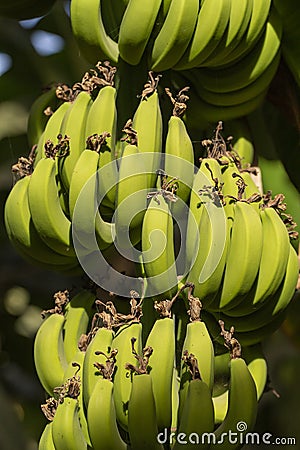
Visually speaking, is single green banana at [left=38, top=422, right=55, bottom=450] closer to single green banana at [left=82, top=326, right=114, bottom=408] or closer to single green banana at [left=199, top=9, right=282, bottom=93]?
single green banana at [left=82, top=326, right=114, bottom=408]

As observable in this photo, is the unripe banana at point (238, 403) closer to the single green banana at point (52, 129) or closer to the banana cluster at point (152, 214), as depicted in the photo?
the banana cluster at point (152, 214)

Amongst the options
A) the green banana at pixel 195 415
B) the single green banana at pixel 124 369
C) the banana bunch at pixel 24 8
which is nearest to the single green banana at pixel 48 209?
the single green banana at pixel 124 369

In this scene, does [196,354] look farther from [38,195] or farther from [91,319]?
[38,195]

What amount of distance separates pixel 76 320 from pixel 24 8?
2.39ft

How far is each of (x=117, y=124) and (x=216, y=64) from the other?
21cm

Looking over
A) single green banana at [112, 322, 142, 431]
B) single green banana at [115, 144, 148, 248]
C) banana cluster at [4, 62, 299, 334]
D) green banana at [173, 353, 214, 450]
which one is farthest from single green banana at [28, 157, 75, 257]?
green banana at [173, 353, 214, 450]

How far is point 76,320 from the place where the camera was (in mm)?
1372

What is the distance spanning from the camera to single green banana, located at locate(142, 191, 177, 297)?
1226mm

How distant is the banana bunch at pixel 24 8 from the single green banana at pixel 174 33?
476mm

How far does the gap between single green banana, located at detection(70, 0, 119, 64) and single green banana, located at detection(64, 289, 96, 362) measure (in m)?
0.42

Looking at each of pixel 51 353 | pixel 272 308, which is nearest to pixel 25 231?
pixel 51 353

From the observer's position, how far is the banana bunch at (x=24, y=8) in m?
1.71

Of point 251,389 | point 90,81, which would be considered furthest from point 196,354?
point 90,81

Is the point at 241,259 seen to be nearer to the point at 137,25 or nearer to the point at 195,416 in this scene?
the point at 195,416
